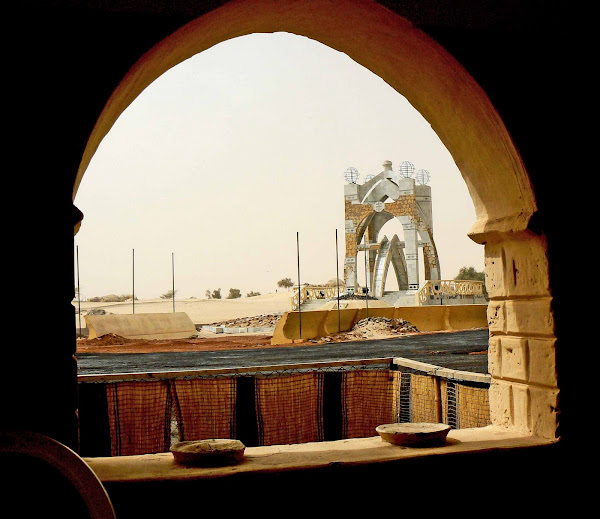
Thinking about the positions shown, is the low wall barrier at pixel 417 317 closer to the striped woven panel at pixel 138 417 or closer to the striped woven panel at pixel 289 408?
the striped woven panel at pixel 289 408

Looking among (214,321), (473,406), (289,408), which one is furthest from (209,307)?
(473,406)

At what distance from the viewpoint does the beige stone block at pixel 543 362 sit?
12.3 ft

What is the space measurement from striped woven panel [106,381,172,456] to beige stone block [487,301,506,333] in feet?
9.66

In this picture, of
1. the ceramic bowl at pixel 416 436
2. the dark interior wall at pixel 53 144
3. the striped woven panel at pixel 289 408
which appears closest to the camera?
the dark interior wall at pixel 53 144

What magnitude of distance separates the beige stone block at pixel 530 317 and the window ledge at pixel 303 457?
63 cm

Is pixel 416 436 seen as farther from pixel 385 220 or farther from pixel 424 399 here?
pixel 385 220

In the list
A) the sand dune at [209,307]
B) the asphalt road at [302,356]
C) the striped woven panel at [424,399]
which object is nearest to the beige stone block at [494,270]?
the striped woven panel at [424,399]

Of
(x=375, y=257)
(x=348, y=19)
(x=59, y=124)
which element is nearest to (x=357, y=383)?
(x=348, y=19)

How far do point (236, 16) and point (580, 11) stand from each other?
6.82 feet

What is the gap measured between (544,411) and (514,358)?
15.6 inches

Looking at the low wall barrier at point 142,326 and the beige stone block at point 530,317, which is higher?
the beige stone block at point 530,317

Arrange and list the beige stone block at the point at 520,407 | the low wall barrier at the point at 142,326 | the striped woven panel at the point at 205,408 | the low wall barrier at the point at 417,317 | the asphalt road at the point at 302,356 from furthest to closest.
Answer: the low wall barrier at the point at 142,326 < the low wall barrier at the point at 417,317 < the asphalt road at the point at 302,356 < the striped woven panel at the point at 205,408 < the beige stone block at the point at 520,407

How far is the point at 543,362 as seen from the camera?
12.5 feet

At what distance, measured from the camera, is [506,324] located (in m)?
4.14
